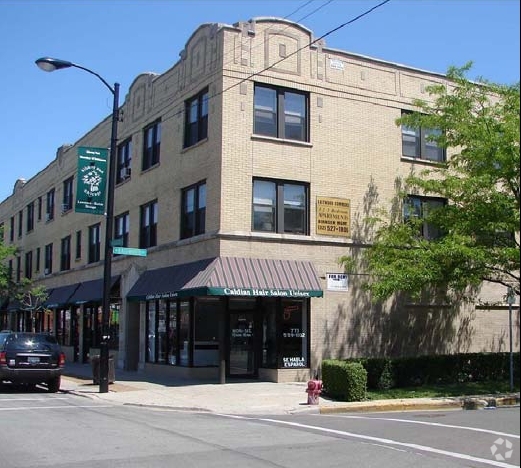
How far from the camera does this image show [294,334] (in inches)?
810

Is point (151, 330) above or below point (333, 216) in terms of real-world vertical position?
below

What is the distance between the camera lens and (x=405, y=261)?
18250 millimetres

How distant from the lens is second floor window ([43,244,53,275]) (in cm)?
3888

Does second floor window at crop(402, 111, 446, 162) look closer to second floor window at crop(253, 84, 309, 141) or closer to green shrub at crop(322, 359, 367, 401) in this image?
second floor window at crop(253, 84, 309, 141)

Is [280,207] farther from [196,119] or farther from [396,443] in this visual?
[396,443]

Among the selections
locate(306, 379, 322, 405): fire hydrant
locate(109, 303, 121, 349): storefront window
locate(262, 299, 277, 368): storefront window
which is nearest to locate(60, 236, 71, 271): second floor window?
locate(109, 303, 121, 349): storefront window

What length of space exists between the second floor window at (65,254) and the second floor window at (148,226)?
10817mm

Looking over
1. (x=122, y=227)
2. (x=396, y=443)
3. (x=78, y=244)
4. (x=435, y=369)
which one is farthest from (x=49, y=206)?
(x=396, y=443)

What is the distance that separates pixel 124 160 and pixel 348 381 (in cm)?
1587

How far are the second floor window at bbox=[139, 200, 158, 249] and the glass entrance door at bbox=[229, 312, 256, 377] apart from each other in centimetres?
560

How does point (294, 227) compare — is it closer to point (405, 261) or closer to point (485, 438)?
point (405, 261)

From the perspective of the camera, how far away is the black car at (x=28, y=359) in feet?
59.9

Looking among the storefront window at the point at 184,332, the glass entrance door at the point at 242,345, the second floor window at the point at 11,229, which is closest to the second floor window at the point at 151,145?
the storefront window at the point at 184,332

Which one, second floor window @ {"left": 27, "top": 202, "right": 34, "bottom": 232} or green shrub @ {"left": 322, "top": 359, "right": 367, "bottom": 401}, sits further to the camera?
second floor window @ {"left": 27, "top": 202, "right": 34, "bottom": 232}
